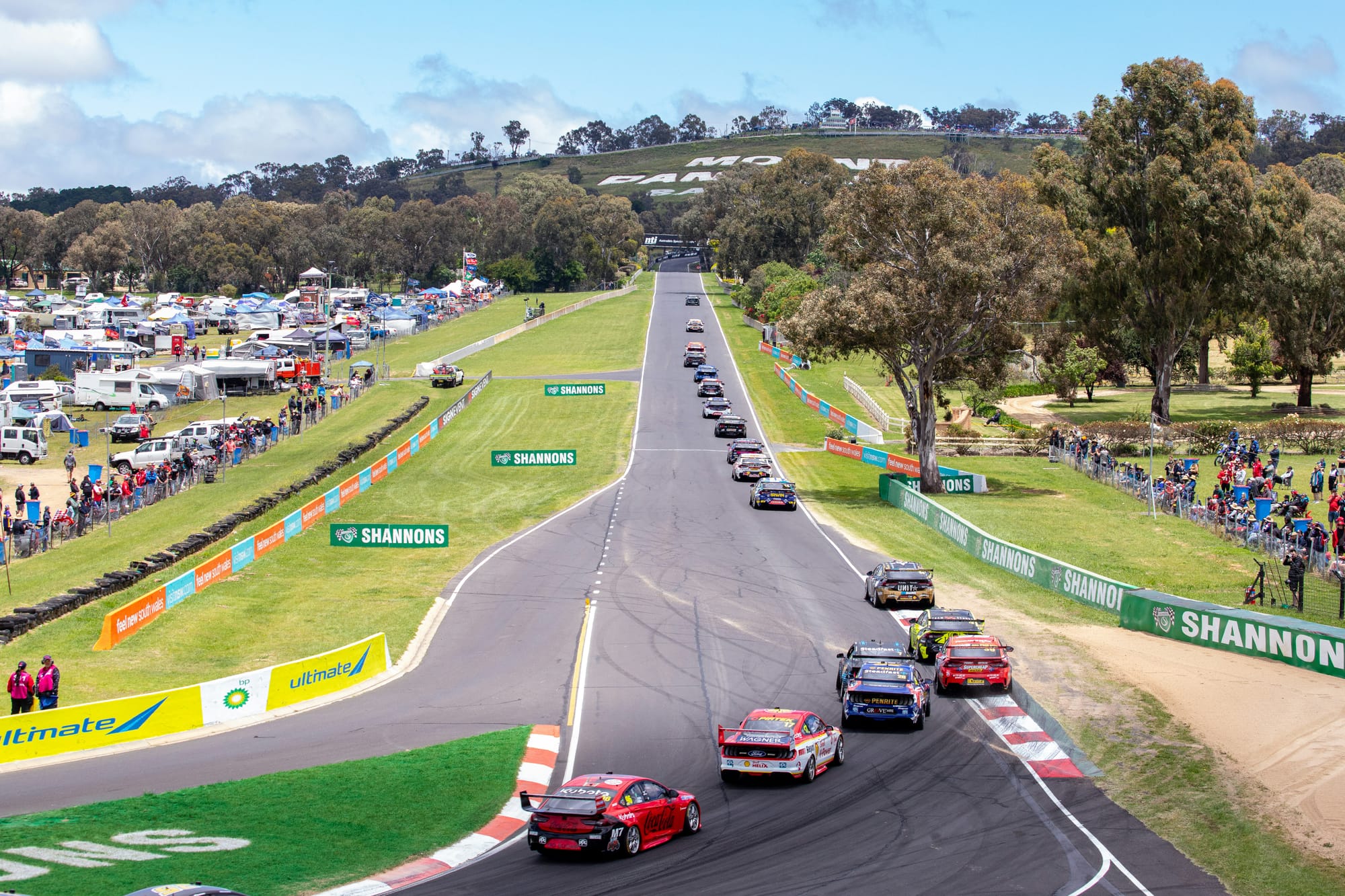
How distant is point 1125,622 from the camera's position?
1428 inches

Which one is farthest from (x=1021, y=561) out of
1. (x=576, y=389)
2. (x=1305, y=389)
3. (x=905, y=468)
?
(x=576, y=389)

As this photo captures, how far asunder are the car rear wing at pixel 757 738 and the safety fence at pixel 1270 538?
19.3m

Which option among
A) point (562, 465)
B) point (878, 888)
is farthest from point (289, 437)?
point (878, 888)

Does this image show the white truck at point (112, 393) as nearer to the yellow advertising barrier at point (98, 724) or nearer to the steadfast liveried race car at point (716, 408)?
the steadfast liveried race car at point (716, 408)

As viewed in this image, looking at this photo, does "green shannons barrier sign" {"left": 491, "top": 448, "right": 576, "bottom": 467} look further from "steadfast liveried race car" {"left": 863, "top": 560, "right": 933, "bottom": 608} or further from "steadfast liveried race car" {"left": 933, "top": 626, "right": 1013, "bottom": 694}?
"steadfast liveried race car" {"left": 933, "top": 626, "right": 1013, "bottom": 694}

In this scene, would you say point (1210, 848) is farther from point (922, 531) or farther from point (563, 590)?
point (922, 531)

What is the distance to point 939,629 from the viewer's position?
31.9 meters

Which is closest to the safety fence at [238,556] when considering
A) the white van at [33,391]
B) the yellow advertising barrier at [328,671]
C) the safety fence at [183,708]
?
the yellow advertising barrier at [328,671]

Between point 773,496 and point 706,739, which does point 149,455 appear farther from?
point 706,739

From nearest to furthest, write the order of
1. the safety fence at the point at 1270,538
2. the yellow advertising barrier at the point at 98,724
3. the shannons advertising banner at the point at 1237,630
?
the yellow advertising barrier at the point at 98,724
the shannons advertising banner at the point at 1237,630
the safety fence at the point at 1270,538

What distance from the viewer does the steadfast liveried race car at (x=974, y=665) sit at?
2906cm

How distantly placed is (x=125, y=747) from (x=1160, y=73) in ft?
228

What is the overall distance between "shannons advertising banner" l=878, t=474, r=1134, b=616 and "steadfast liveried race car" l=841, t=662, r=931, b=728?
13.1 m

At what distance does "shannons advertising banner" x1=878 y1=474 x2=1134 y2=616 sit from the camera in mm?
38531
